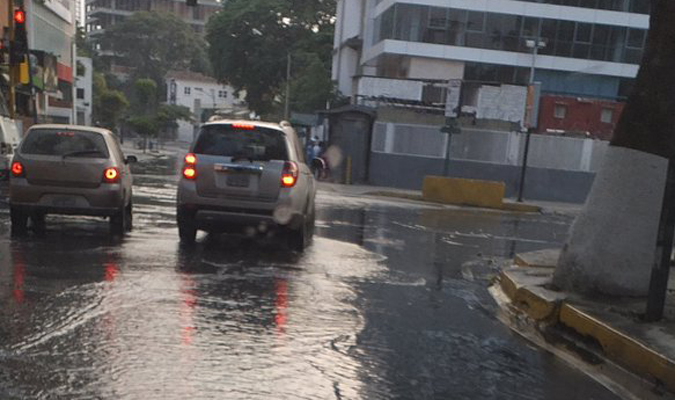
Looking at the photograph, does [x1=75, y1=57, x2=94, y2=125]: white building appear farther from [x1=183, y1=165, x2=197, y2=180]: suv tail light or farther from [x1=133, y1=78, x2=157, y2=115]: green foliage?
[x1=183, y1=165, x2=197, y2=180]: suv tail light

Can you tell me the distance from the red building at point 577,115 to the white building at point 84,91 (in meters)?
45.6

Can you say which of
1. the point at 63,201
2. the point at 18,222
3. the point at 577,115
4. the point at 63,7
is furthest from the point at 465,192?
the point at 63,7

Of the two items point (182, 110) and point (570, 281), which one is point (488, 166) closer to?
point (570, 281)

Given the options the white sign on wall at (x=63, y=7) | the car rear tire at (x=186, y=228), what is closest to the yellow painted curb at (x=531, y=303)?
the car rear tire at (x=186, y=228)

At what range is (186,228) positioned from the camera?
385 inches

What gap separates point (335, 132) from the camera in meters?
29.6

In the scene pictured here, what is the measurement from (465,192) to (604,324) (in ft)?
56.4

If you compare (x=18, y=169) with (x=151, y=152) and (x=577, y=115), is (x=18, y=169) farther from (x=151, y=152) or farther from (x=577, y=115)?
(x=151, y=152)

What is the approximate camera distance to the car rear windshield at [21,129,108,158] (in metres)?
9.74

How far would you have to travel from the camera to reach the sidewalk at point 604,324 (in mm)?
5418

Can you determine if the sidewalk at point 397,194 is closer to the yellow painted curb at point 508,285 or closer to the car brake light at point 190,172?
the yellow painted curb at point 508,285

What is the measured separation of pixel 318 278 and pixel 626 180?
367 centimetres

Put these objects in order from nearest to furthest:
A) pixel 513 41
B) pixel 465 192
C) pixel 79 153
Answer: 1. pixel 79 153
2. pixel 465 192
3. pixel 513 41

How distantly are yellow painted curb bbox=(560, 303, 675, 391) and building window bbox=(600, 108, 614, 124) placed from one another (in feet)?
92.5
